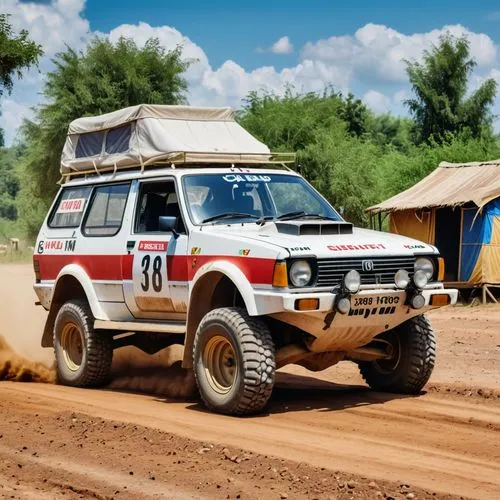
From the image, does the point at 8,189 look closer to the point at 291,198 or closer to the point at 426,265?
the point at 291,198

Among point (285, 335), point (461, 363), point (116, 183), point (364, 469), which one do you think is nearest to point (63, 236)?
point (116, 183)

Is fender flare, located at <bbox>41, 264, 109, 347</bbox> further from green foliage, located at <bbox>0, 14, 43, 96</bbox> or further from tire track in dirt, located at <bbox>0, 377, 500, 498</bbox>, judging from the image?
green foliage, located at <bbox>0, 14, 43, 96</bbox>

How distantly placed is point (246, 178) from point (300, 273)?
1877 mm

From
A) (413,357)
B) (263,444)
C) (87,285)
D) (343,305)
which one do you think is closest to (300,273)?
(343,305)

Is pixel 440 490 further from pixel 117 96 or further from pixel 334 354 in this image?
pixel 117 96

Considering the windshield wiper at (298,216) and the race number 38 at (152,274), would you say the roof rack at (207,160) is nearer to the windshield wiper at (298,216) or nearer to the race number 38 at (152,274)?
the windshield wiper at (298,216)

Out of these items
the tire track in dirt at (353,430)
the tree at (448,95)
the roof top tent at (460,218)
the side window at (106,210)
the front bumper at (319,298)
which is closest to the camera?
the tire track in dirt at (353,430)

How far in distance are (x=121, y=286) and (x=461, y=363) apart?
4.45m

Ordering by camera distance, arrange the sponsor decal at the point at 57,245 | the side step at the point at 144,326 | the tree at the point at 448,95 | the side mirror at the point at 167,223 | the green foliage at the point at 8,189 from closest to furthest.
A: the side mirror at the point at 167,223 → the side step at the point at 144,326 → the sponsor decal at the point at 57,245 → the tree at the point at 448,95 → the green foliage at the point at 8,189

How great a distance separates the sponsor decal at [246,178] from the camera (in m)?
10.2

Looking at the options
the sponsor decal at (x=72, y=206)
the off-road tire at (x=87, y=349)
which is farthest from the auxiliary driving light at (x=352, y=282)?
the sponsor decal at (x=72, y=206)

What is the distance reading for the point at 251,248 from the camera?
29.0ft

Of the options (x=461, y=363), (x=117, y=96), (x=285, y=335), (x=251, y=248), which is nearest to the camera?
(x=251, y=248)

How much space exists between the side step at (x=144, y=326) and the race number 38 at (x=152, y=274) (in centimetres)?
33
